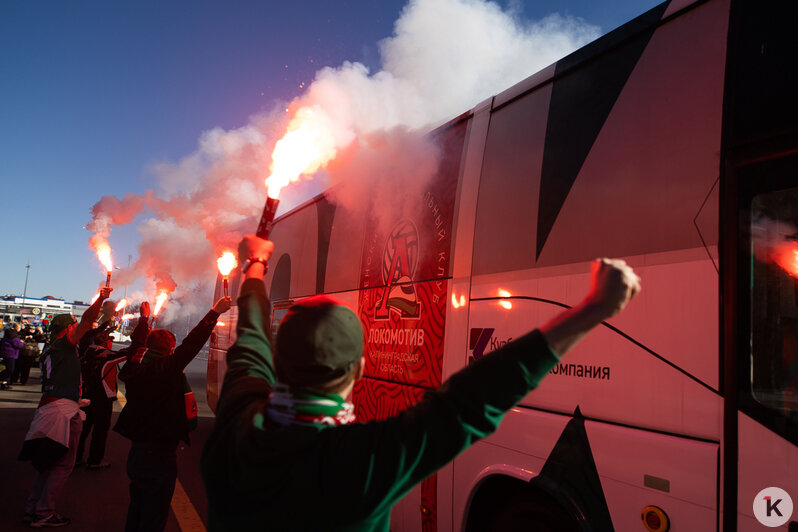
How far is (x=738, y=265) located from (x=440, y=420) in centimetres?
174

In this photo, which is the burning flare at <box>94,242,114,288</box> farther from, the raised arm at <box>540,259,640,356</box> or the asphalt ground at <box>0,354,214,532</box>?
the raised arm at <box>540,259,640,356</box>

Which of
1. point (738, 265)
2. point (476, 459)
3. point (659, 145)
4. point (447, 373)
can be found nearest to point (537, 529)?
point (476, 459)

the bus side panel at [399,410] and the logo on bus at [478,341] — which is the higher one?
the logo on bus at [478,341]

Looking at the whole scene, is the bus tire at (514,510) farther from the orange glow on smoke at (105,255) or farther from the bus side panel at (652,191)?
the orange glow on smoke at (105,255)

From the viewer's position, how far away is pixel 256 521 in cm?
115

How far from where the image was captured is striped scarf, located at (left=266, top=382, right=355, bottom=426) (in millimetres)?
A: 1187

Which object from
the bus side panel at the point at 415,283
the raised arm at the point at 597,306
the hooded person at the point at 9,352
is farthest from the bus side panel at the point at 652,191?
the hooded person at the point at 9,352

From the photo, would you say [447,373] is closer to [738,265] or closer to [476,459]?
[476,459]

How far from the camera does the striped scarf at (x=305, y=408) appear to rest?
3.89 ft

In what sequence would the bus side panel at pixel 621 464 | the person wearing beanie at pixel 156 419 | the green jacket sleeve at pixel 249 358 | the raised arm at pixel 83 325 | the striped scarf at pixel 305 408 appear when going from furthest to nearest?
the raised arm at pixel 83 325 → the person wearing beanie at pixel 156 419 → the bus side panel at pixel 621 464 → the green jacket sleeve at pixel 249 358 → the striped scarf at pixel 305 408

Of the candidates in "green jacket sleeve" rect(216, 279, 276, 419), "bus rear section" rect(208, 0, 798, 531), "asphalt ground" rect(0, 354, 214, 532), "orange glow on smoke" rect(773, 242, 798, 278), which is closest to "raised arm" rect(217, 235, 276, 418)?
"green jacket sleeve" rect(216, 279, 276, 419)

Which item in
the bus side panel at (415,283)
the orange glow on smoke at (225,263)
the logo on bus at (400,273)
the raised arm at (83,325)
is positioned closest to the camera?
the bus side panel at (415,283)

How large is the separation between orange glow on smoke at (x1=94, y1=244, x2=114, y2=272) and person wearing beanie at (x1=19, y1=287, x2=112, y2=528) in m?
1.61

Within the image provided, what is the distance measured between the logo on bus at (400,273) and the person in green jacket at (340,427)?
9.19 feet
